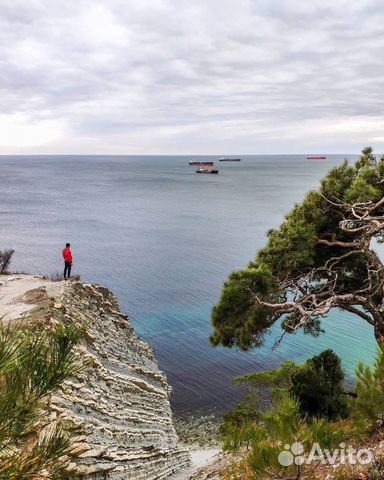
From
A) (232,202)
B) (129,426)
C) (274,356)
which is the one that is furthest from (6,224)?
(129,426)

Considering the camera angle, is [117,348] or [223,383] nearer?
[117,348]

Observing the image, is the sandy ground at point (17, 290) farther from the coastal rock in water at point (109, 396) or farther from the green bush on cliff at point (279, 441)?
the green bush on cliff at point (279, 441)

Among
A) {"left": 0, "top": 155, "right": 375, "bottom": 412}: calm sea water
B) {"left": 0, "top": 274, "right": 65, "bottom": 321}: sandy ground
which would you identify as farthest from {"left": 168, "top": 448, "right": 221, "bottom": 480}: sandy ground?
{"left": 0, "top": 274, "right": 65, "bottom": 321}: sandy ground

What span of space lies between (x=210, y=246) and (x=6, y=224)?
35.4 metres

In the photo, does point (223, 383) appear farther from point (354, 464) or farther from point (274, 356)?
point (354, 464)

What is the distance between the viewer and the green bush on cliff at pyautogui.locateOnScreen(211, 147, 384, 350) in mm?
14828

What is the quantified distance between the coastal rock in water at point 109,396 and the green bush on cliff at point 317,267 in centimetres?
451

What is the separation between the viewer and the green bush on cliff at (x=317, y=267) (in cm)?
1483

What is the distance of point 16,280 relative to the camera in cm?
2294

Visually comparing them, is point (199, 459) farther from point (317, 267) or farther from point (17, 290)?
point (17, 290)

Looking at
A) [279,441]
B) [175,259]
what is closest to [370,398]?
[279,441]

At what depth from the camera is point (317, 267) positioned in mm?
17031

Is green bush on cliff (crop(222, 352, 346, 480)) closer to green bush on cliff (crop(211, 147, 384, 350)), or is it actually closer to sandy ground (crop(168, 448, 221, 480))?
green bush on cliff (crop(211, 147, 384, 350))

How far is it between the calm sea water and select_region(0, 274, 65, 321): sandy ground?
9.91m
